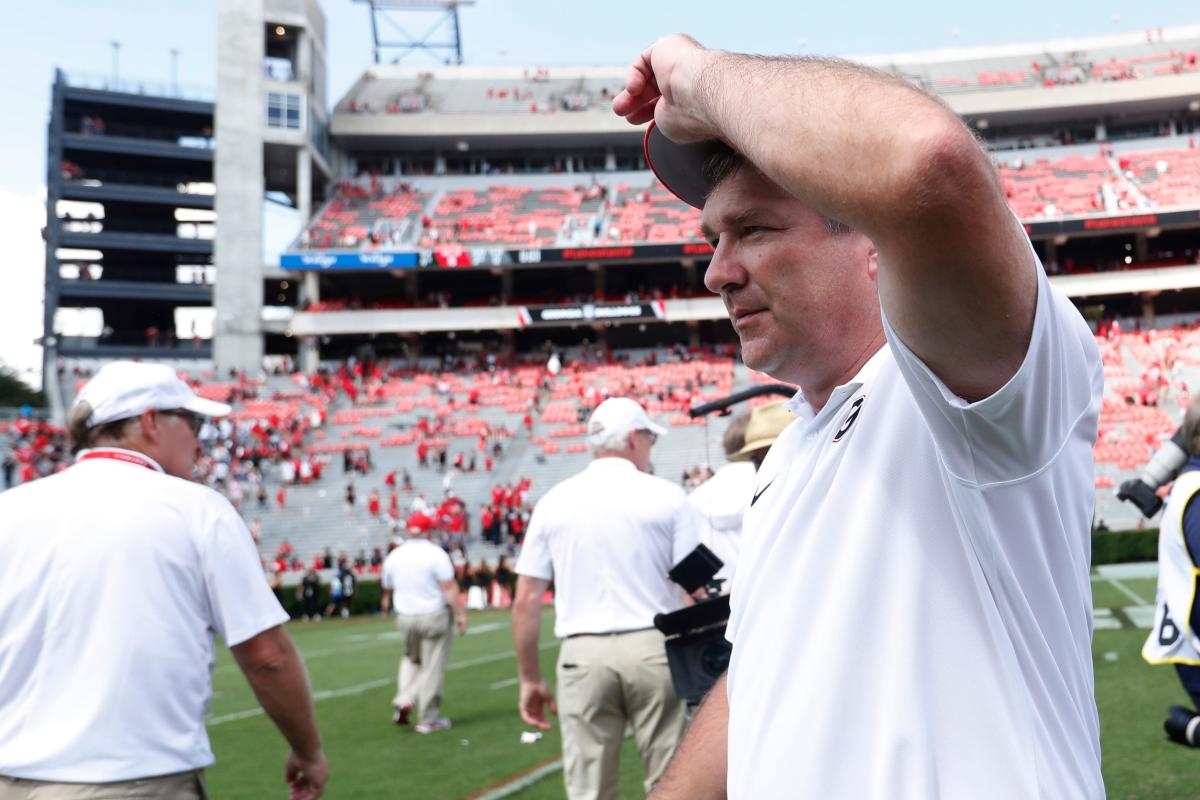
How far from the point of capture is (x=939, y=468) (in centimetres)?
142

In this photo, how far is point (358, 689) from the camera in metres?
13.6

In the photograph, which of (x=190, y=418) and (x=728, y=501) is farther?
(x=728, y=501)

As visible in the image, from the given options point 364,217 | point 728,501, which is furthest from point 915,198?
point 364,217

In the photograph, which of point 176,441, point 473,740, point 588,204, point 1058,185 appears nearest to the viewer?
point 176,441

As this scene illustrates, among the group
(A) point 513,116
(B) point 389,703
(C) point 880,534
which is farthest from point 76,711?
(A) point 513,116

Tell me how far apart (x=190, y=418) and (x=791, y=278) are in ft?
9.13

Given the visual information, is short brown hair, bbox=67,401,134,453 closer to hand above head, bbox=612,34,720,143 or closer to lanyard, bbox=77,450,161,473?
lanyard, bbox=77,450,161,473

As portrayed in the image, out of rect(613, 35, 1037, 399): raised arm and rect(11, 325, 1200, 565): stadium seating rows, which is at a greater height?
rect(613, 35, 1037, 399): raised arm

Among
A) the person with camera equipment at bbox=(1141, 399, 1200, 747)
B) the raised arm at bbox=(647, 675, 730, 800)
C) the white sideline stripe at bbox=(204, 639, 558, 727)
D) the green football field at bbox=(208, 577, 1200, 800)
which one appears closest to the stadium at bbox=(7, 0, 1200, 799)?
the white sideline stripe at bbox=(204, 639, 558, 727)

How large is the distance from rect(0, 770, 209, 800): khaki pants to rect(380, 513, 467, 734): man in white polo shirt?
7.50 m

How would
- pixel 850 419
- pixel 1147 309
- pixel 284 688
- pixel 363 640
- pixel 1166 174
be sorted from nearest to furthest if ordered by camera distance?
pixel 850 419 → pixel 284 688 → pixel 363 640 → pixel 1147 309 → pixel 1166 174

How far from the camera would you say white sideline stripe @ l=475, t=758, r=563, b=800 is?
748 cm

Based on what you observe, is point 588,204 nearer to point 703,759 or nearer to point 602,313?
point 602,313

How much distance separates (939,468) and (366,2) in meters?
68.7
